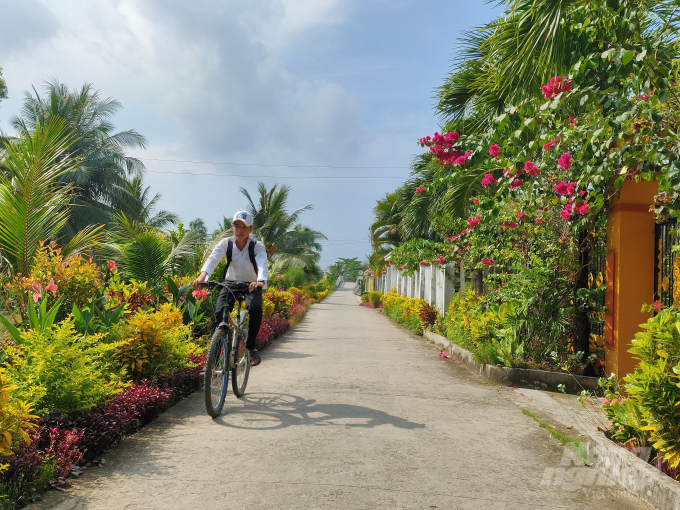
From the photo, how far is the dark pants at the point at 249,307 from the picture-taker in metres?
5.46

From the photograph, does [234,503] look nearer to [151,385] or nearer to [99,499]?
[99,499]

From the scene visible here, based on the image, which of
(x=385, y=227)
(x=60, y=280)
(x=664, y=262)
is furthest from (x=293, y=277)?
(x=664, y=262)

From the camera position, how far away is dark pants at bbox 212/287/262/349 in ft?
17.9

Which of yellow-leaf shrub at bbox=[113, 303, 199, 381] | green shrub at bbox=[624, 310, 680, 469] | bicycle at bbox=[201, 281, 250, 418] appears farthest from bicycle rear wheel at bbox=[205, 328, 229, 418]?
green shrub at bbox=[624, 310, 680, 469]

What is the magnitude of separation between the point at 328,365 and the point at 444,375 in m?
1.78

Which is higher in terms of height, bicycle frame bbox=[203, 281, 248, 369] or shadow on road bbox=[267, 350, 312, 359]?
bicycle frame bbox=[203, 281, 248, 369]

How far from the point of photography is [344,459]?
4016mm

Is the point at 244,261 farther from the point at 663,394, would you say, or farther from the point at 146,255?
the point at 663,394

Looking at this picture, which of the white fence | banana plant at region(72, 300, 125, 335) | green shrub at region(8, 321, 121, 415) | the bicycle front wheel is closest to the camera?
green shrub at region(8, 321, 121, 415)

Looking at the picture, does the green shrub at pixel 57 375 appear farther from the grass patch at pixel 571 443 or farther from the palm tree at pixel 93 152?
the palm tree at pixel 93 152

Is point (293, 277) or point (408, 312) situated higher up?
point (293, 277)

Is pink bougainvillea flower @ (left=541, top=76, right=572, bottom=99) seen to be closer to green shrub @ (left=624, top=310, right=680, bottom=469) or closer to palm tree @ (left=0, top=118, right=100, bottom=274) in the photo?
green shrub @ (left=624, top=310, right=680, bottom=469)

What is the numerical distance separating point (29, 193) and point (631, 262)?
6795 mm

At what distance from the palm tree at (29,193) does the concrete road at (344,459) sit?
2.54m
